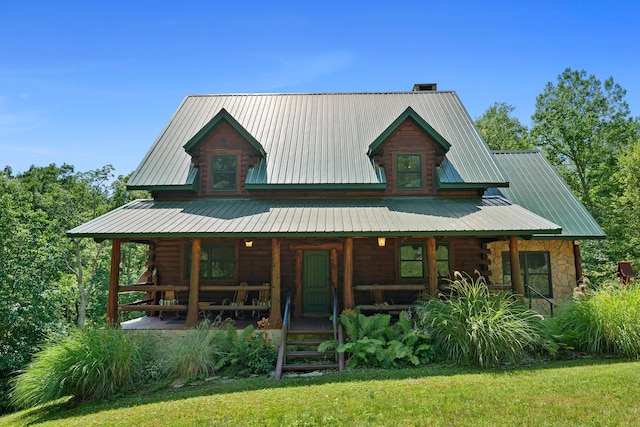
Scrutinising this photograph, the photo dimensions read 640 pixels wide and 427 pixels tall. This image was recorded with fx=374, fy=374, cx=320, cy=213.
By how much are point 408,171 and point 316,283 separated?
486 cm

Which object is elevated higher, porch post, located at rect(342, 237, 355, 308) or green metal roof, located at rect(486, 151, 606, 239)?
green metal roof, located at rect(486, 151, 606, 239)

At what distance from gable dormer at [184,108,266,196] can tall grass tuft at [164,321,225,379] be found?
5291 mm

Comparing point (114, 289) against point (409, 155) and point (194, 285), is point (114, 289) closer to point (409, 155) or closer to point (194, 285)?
point (194, 285)

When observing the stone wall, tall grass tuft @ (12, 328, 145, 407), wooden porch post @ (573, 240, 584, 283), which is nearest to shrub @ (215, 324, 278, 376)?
tall grass tuft @ (12, 328, 145, 407)

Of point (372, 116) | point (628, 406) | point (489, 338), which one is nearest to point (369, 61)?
point (372, 116)

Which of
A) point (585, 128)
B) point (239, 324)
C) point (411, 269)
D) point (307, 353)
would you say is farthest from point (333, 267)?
point (585, 128)

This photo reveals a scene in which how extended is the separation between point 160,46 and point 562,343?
13932 mm

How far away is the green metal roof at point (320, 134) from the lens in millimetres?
12344

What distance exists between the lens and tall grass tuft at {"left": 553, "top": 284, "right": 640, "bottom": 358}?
7766mm

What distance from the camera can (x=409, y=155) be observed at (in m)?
12.7

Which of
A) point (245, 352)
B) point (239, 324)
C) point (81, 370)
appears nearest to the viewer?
point (81, 370)

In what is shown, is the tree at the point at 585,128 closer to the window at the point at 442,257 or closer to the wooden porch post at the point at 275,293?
the window at the point at 442,257

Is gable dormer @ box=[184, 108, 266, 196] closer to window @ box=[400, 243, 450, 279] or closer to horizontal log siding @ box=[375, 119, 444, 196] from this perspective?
horizontal log siding @ box=[375, 119, 444, 196]

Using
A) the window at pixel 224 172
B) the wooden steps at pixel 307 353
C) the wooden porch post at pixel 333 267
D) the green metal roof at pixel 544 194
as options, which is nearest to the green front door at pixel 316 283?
the wooden porch post at pixel 333 267
